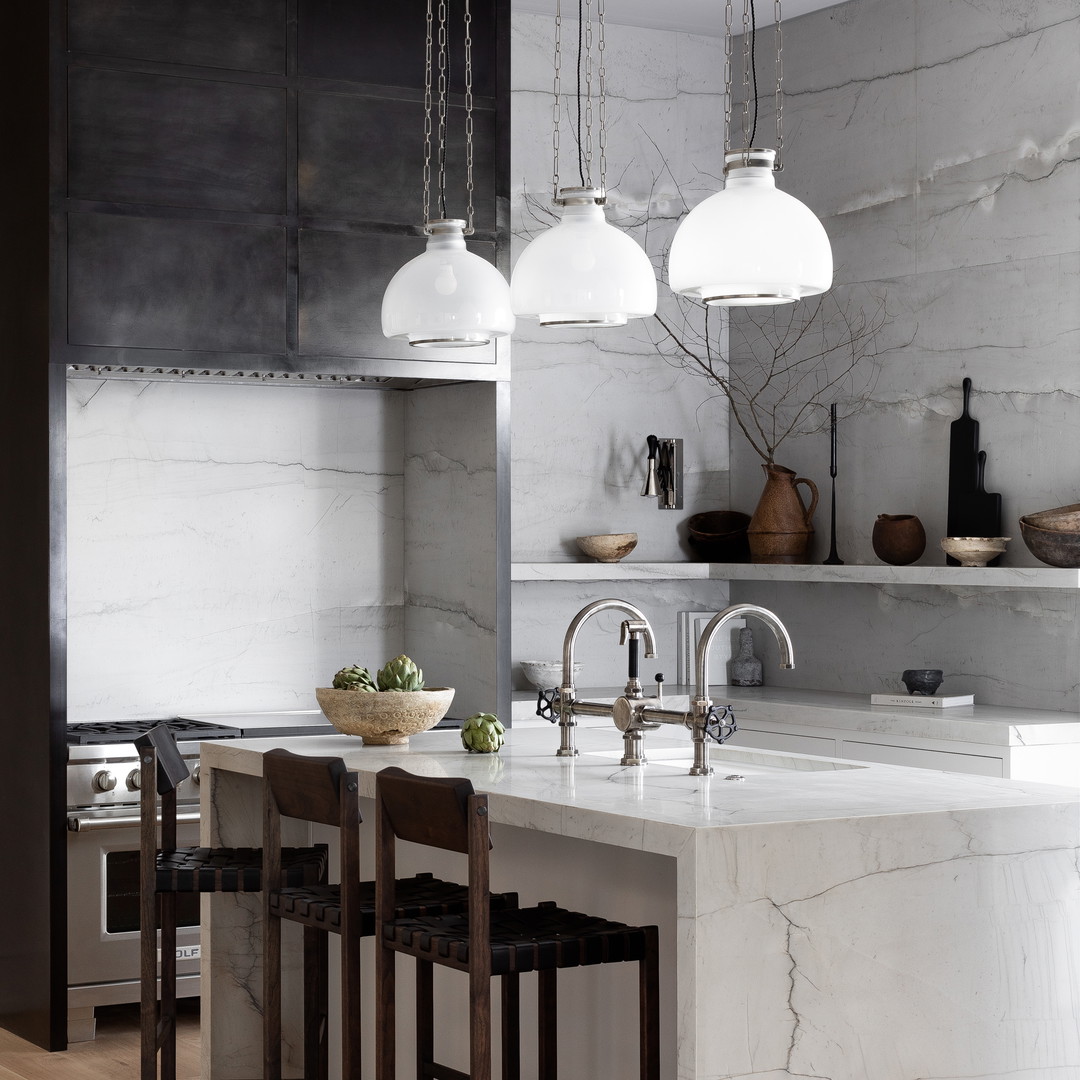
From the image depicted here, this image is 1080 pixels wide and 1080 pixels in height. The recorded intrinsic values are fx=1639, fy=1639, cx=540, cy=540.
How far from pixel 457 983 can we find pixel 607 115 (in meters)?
3.57

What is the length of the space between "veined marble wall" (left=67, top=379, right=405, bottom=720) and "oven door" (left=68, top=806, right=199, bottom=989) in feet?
1.91

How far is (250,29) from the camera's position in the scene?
15.6 feet

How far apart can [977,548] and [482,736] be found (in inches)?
78.3

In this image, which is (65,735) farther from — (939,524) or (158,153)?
(939,524)

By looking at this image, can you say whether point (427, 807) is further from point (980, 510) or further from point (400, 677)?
point (980, 510)

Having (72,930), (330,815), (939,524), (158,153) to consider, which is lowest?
(72,930)

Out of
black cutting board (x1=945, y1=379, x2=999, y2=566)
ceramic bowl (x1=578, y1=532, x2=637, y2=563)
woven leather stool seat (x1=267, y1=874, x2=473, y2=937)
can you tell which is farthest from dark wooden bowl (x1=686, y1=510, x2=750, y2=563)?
woven leather stool seat (x1=267, y1=874, x2=473, y2=937)

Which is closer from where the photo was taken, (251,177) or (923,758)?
(251,177)

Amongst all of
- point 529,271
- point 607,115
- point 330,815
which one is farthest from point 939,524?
point 330,815

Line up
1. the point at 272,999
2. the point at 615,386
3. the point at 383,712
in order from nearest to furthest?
the point at 272,999, the point at 383,712, the point at 615,386

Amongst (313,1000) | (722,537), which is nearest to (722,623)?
(313,1000)

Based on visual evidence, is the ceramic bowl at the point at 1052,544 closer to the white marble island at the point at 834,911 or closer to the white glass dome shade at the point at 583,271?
the white marble island at the point at 834,911

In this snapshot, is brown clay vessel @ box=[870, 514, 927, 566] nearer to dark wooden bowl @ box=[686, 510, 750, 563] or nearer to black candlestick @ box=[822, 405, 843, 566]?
black candlestick @ box=[822, 405, 843, 566]

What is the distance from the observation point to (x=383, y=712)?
3.87 m
